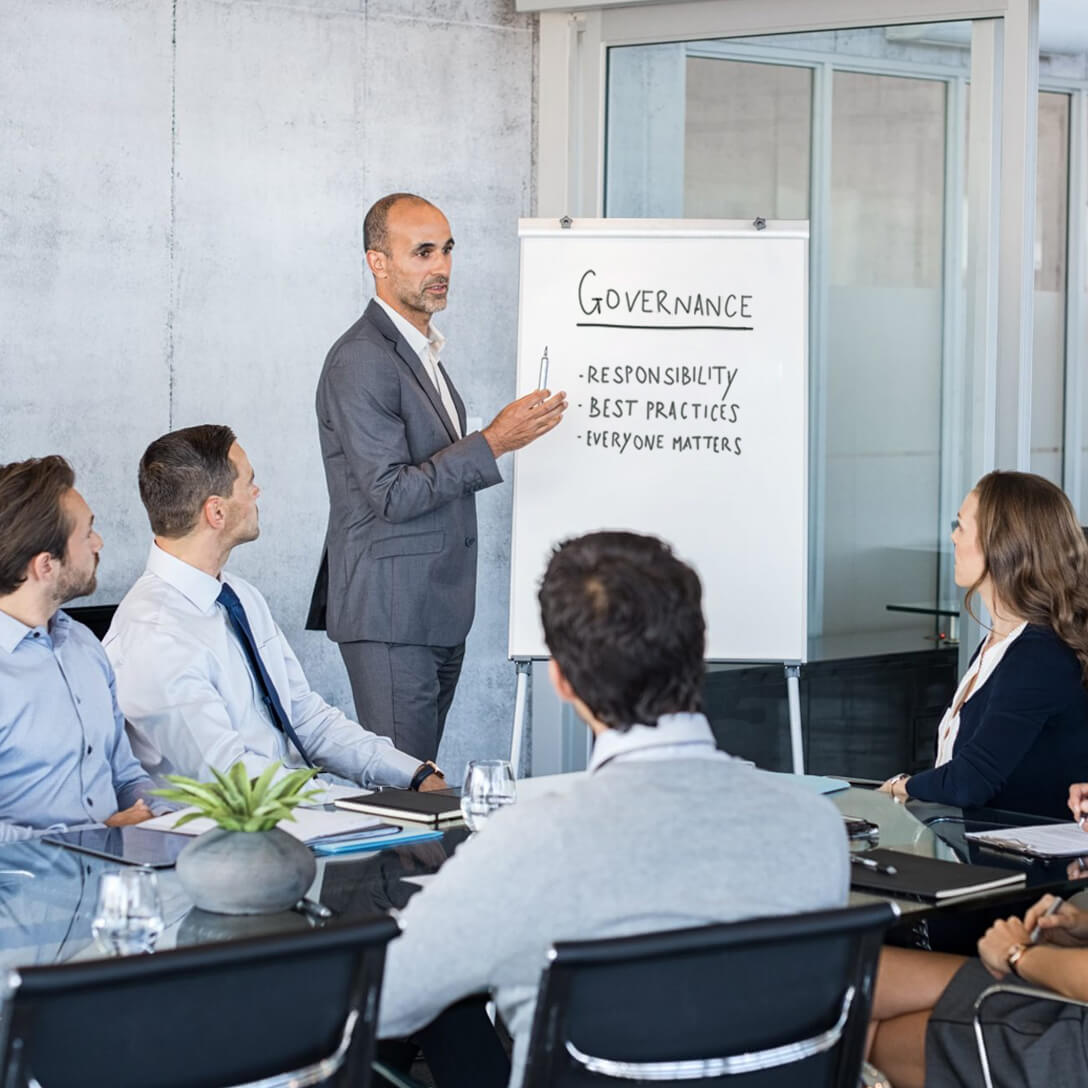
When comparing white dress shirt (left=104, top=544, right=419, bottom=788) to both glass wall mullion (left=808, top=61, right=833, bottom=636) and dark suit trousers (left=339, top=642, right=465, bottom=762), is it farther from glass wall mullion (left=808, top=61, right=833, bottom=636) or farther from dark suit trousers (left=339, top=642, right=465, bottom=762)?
glass wall mullion (left=808, top=61, right=833, bottom=636)

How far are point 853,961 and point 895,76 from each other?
3.97 metres

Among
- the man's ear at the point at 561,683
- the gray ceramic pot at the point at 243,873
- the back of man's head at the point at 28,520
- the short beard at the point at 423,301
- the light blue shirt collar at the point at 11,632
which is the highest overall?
the short beard at the point at 423,301

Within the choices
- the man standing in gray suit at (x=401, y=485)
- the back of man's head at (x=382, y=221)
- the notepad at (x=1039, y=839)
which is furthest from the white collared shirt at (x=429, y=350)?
the notepad at (x=1039, y=839)

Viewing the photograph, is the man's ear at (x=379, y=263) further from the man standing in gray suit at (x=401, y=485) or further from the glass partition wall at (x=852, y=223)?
the glass partition wall at (x=852, y=223)

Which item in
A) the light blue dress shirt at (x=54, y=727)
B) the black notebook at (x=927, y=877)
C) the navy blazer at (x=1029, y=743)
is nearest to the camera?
the black notebook at (x=927, y=877)

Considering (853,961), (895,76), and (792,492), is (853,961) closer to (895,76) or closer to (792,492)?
(792,492)

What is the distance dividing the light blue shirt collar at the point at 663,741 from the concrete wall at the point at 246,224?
11.6 ft

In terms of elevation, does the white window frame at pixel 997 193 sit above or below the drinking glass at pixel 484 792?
above

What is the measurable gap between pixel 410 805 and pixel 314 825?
192mm

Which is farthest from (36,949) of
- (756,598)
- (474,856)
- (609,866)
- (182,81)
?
(182,81)

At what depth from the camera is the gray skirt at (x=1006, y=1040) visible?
7.05 feet

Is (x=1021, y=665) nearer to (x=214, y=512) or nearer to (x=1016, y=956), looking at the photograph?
(x=1016, y=956)

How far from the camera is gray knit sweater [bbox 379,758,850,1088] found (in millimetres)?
1531

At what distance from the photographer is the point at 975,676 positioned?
3.19 m
